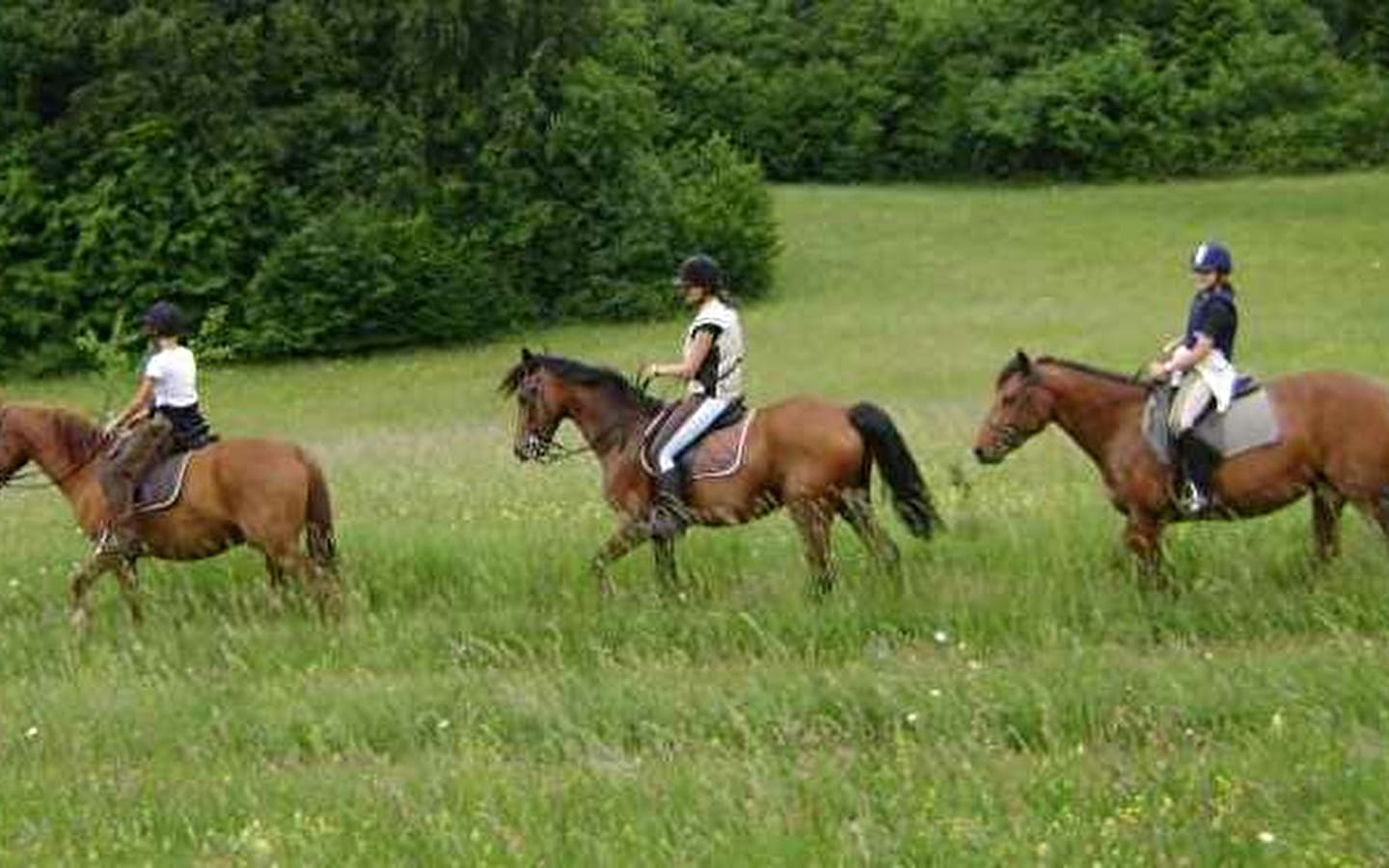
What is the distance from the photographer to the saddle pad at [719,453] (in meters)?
11.7

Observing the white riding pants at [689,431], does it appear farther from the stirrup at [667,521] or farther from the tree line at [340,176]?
the tree line at [340,176]

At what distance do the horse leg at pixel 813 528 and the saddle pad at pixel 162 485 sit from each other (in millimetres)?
4218

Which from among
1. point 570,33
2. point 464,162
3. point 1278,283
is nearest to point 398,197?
point 464,162

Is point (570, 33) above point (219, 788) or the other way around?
above

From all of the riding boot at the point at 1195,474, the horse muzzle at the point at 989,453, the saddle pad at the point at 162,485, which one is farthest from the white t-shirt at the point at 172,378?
the riding boot at the point at 1195,474

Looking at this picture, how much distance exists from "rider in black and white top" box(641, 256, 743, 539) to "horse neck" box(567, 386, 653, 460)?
0.49 m

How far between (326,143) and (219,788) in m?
38.9

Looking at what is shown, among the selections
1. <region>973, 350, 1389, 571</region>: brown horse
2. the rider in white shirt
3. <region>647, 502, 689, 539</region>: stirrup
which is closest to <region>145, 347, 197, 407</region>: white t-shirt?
the rider in white shirt

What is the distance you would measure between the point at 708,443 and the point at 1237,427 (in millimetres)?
3418

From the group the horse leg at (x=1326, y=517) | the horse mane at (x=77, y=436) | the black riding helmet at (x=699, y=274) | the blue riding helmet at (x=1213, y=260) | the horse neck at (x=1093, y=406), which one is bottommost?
the horse mane at (x=77, y=436)

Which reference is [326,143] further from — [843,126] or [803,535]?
[803,535]

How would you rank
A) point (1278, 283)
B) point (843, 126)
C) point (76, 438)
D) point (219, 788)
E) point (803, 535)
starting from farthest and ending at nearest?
1. point (843, 126)
2. point (1278, 283)
3. point (76, 438)
4. point (803, 535)
5. point (219, 788)

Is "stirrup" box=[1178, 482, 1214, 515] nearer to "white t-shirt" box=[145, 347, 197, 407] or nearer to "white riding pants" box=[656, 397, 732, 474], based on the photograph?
"white riding pants" box=[656, 397, 732, 474]

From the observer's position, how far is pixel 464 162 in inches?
1784
